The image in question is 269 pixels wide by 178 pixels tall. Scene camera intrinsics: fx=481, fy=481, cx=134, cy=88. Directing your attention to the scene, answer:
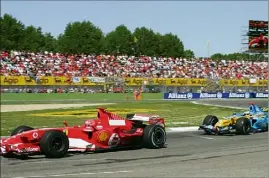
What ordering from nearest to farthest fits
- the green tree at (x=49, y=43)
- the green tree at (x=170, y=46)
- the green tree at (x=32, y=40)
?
the green tree at (x=32, y=40) → the green tree at (x=170, y=46) → the green tree at (x=49, y=43)

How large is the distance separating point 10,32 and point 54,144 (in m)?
68.4

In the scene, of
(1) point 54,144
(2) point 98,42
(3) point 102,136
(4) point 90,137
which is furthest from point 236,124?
(2) point 98,42

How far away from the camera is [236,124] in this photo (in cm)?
1619

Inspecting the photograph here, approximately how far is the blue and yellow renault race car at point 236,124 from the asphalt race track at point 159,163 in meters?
2.95

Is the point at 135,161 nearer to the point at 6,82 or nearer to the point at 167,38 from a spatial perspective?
the point at 6,82

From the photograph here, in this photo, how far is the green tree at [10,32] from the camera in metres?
73.2

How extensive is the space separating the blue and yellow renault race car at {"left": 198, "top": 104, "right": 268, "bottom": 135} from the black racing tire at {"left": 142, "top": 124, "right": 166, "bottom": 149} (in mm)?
3905

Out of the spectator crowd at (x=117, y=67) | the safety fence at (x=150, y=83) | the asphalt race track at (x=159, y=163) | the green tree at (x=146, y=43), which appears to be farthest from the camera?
the green tree at (x=146, y=43)

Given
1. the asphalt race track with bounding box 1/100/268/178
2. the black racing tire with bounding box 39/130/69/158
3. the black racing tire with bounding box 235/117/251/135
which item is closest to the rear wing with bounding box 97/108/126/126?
the asphalt race track with bounding box 1/100/268/178

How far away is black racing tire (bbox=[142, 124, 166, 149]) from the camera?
40.1 feet

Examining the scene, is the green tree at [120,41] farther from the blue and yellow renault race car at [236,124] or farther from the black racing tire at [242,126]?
the black racing tire at [242,126]

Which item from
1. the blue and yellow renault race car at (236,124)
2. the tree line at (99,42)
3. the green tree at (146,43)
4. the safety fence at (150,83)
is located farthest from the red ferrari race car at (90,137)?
the green tree at (146,43)

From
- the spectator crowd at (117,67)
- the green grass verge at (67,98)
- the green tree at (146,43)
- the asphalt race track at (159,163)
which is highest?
the green tree at (146,43)

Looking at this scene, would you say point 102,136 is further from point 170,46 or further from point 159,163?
point 170,46
